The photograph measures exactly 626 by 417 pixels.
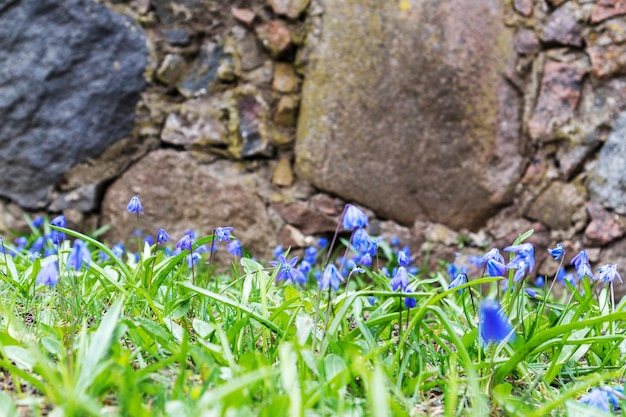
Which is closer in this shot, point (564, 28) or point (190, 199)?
point (564, 28)

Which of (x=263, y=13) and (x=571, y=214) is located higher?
(x=263, y=13)

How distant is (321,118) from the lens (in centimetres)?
320

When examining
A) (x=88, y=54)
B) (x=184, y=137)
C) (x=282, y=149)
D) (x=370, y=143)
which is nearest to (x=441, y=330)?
(x=370, y=143)

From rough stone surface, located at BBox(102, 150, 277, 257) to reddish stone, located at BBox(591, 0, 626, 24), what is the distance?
1650 millimetres

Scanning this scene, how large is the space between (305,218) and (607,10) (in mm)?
1590

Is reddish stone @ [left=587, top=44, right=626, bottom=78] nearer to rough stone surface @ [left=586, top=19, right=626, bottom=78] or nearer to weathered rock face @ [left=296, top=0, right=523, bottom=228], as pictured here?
rough stone surface @ [left=586, top=19, right=626, bottom=78]

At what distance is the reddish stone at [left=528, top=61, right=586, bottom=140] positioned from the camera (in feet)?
9.97

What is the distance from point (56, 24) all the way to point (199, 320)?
2.26m

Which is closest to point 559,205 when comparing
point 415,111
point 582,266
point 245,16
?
point 415,111

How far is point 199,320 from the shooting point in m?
1.58

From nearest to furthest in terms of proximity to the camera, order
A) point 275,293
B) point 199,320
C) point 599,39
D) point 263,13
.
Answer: point 199,320 < point 275,293 < point 599,39 < point 263,13

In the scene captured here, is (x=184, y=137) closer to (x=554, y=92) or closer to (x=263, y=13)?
(x=263, y=13)

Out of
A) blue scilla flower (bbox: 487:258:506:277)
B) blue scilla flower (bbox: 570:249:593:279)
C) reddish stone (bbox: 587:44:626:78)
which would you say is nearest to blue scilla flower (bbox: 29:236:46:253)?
blue scilla flower (bbox: 487:258:506:277)

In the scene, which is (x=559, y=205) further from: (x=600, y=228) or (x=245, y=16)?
(x=245, y=16)
